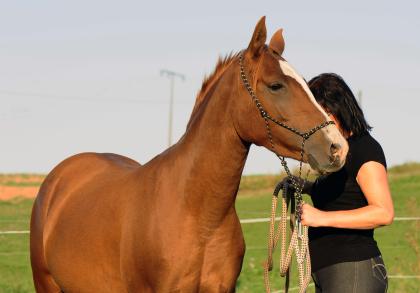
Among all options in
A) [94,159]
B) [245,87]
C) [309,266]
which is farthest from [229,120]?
[94,159]

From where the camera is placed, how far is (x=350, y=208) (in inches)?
168

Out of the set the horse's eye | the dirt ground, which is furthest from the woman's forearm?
the dirt ground

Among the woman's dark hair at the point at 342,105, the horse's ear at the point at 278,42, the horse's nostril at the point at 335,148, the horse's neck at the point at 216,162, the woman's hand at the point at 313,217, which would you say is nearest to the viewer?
the horse's nostril at the point at 335,148

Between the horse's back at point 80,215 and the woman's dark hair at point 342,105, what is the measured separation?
1.56 m

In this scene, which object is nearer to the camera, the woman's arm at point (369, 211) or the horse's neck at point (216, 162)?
the woman's arm at point (369, 211)

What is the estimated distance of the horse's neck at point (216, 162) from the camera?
14.4 feet

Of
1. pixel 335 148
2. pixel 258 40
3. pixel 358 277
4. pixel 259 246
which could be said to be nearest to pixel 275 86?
pixel 258 40

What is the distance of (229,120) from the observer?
4.39 meters

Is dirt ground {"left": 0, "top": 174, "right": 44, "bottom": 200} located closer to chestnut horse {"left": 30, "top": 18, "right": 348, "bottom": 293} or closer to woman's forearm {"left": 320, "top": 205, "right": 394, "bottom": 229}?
chestnut horse {"left": 30, "top": 18, "right": 348, "bottom": 293}

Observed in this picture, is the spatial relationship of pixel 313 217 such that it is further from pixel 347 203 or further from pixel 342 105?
pixel 342 105

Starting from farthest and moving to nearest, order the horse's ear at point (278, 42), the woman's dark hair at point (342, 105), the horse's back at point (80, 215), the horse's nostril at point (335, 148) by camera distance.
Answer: the horse's back at point (80, 215)
the horse's ear at point (278, 42)
the woman's dark hair at point (342, 105)
the horse's nostril at point (335, 148)

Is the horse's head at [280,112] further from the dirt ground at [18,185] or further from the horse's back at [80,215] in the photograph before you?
the dirt ground at [18,185]

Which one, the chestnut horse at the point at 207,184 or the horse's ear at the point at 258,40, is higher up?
the horse's ear at the point at 258,40

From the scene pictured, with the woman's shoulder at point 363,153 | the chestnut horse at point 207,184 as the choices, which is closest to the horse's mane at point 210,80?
the chestnut horse at point 207,184
